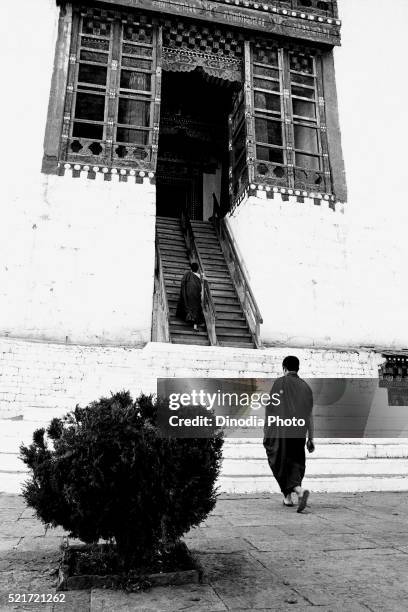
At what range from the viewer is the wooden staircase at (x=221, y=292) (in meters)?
10.2

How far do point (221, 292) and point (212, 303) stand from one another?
1.53 meters

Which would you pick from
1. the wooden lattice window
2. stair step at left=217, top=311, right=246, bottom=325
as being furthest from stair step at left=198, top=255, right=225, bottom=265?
the wooden lattice window

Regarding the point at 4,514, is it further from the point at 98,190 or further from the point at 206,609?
the point at 98,190

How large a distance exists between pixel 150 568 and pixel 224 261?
34.7 ft

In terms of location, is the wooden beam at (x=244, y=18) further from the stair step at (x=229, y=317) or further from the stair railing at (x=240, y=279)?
the stair step at (x=229, y=317)

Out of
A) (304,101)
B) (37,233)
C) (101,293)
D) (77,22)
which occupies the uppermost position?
(77,22)

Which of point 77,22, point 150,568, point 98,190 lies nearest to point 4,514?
point 150,568

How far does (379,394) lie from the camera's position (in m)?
10.4

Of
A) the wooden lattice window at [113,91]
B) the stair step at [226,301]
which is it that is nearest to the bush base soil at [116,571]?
the stair step at [226,301]

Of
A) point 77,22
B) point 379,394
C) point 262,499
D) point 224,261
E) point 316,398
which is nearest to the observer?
Result: point 262,499

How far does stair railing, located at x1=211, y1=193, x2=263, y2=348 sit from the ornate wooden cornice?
196 inches

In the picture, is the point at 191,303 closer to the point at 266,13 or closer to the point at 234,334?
the point at 234,334

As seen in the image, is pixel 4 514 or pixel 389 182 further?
pixel 389 182

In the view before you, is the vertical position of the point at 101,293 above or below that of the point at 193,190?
below
